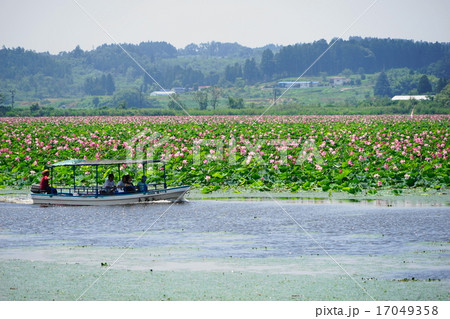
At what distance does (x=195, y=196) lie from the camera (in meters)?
26.9

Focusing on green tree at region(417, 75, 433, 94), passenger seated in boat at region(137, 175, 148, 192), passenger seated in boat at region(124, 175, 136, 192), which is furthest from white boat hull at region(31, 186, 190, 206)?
green tree at region(417, 75, 433, 94)

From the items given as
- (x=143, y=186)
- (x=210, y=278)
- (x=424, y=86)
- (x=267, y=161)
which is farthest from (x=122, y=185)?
(x=424, y=86)

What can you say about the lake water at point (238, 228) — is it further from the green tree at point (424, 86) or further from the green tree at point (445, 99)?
the green tree at point (424, 86)

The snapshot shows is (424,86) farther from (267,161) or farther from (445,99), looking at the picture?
(267,161)

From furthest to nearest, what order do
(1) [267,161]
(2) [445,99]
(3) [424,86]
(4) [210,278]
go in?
(3) [424,86] < (2) [445,99] < (1) [267,161] < (4) [210,278]

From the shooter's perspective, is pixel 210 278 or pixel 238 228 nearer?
pixel 210 278

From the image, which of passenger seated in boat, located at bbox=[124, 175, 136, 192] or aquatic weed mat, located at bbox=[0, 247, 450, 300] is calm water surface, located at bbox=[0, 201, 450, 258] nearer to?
passenger seated in boat, located at bbox=[124, 175, 136, 192]

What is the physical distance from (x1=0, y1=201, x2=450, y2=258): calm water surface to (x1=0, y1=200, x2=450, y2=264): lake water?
2cm

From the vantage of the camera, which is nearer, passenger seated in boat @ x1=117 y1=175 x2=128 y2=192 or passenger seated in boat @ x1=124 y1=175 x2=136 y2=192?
passenger seated in boat @ x1=124 y1=175 x2=136 y2=192

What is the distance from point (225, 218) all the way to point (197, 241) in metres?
3.56

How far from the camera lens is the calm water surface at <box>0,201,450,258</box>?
17219 mm

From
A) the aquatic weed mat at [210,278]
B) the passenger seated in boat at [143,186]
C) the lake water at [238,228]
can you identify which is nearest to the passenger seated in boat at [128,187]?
the passenger seated in boat at [143,186]

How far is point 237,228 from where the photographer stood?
65.3 feet

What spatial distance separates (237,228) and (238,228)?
0.03 metres
